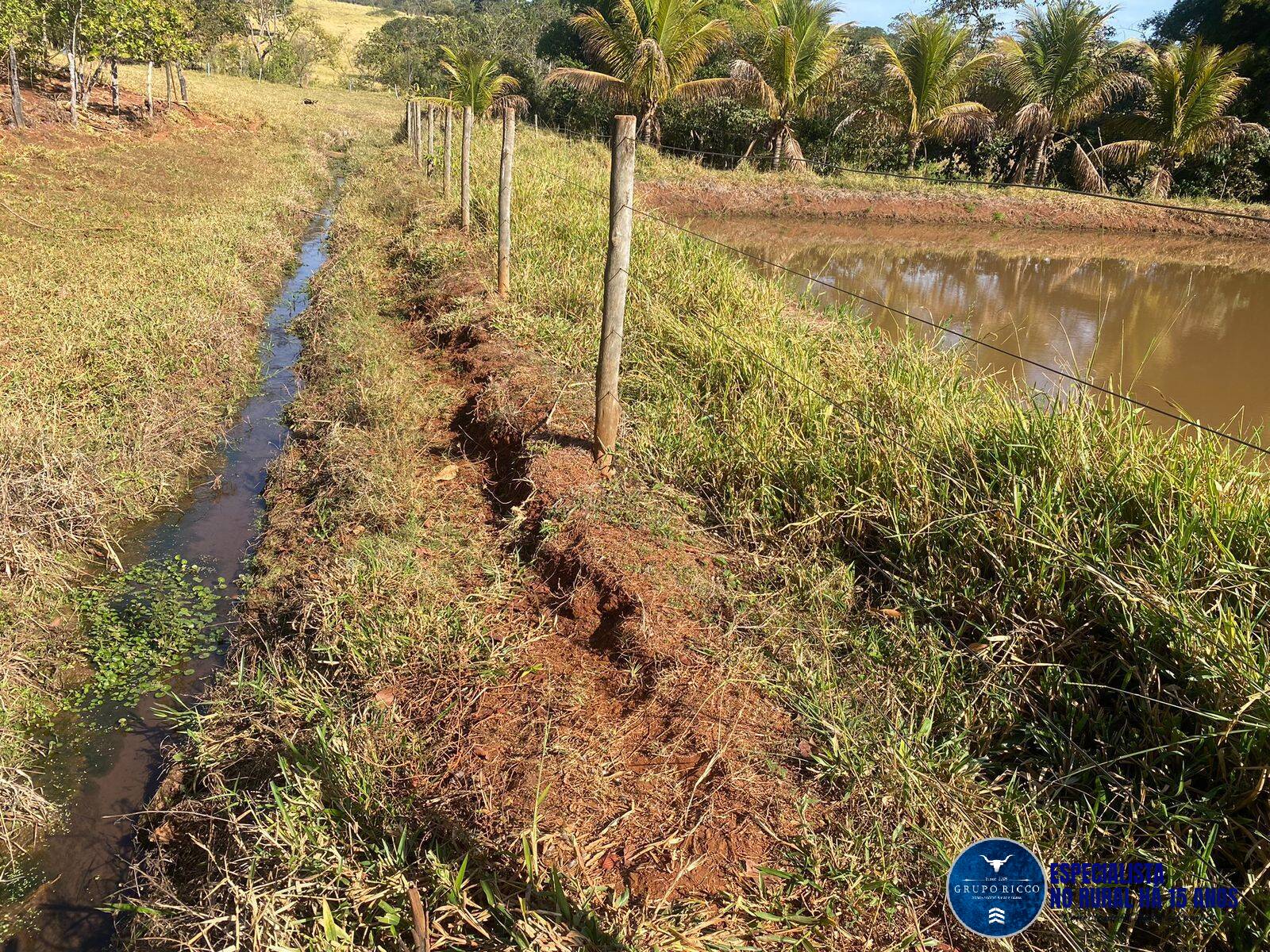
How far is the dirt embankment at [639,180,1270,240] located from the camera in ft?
61.0

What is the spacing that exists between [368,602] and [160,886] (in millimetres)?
1255

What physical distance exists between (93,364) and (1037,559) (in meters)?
5.90

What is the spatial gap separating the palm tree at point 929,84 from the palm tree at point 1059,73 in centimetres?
83

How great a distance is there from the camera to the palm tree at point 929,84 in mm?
18906

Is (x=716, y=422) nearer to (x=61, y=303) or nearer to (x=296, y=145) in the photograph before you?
(x=61, y=303)

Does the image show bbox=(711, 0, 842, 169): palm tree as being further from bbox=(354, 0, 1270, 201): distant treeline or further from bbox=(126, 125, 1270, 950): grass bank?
bbox=(126, 125, 1270, 950): grass bank

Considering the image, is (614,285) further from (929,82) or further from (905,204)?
(929,82)

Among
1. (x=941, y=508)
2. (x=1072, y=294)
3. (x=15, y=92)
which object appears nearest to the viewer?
(x=941, y=508)

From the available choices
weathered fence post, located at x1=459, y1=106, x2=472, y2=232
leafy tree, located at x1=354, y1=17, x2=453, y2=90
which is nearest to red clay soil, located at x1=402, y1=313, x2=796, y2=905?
weathered fence post, located at x1=459, y1=106, x2=472, y2=232

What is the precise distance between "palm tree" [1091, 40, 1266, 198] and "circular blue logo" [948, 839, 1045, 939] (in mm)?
23654

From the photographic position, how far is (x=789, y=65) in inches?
755

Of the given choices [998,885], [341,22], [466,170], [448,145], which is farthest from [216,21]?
[341,22]

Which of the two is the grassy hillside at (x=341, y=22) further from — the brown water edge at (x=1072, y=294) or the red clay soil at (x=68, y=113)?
the brown water edge at (x=1072, y=294)

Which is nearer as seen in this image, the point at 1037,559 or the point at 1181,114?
the point at 1037,559
